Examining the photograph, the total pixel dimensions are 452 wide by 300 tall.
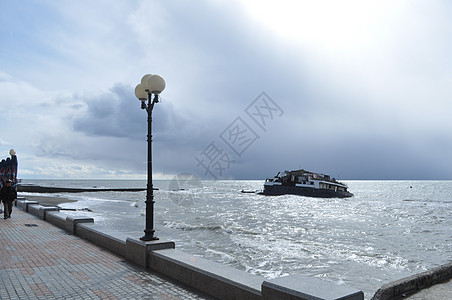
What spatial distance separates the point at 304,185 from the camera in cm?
7569

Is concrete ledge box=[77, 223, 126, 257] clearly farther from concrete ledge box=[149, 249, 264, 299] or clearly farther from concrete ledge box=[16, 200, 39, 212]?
concrete ledge box=[16, 200, 39, 212]

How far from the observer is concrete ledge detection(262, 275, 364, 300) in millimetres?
3771

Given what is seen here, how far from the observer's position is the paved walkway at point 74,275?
5609 millimetres

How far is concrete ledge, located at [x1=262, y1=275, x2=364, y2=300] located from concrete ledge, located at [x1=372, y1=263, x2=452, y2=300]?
1.27 meters

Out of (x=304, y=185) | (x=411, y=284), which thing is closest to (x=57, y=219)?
(x=411, y=284)

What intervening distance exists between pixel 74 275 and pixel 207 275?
9.70 ft

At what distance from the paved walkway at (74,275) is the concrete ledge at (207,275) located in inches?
6.1

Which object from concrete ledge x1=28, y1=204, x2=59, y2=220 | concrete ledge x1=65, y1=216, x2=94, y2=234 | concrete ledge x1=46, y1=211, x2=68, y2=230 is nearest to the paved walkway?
concrete ledge x1=65, y1=216, x2=94, y2=234

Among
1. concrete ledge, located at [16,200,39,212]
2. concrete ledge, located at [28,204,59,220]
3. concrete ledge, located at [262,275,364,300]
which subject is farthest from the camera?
concrete ledge, located at [16,200,39,212]

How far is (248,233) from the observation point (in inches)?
889

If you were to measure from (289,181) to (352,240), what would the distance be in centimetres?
5766

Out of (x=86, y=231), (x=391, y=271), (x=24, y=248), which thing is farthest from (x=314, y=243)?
(x=24, y=248)

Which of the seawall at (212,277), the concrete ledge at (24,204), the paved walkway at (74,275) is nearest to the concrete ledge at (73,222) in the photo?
the paved walkway at (74,275)

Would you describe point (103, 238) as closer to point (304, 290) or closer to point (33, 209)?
point (304, 290)
